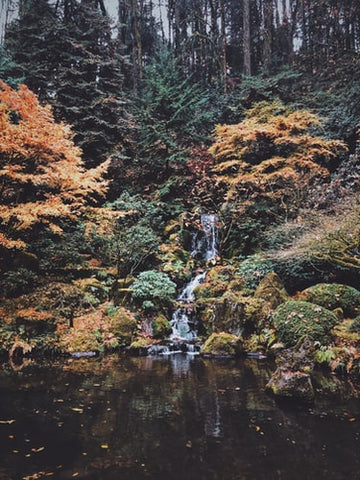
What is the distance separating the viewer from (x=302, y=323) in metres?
8.59

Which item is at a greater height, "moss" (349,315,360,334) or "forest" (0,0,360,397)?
"forest" (0,0,360,397)

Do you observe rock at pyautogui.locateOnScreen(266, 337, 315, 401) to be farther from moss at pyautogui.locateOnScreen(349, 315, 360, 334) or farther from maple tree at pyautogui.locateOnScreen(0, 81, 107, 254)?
maple tree at pyautogui.locateOnScreen(0, 81, 107, 254)

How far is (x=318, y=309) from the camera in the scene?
28.9 feet

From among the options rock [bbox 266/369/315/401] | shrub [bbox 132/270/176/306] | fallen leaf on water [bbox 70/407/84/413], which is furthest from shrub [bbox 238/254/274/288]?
fallen leaf on water [bbox 70/407/84/413]

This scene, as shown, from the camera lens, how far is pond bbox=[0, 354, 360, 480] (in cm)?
382

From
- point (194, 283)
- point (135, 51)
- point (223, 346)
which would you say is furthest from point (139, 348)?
point (135, 51)

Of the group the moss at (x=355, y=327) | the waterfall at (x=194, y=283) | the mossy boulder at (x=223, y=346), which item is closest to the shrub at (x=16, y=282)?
the waterfall at (x=194, y=283)

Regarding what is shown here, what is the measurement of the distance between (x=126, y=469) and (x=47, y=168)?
8321mm

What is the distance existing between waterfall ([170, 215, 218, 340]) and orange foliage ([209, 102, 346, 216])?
1878mm

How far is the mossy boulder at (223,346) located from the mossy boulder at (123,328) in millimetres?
2282

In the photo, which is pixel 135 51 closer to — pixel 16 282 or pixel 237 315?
pixel 16 282

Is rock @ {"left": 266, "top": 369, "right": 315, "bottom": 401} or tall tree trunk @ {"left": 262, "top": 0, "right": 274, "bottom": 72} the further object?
tall tree trunk @ {"left": 262, "top": 0, "right": 274, "bottom": 72}

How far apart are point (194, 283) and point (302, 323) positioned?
5.55m

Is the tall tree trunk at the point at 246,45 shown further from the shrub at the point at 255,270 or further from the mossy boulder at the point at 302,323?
the mossy boulder at the point at 302,323
